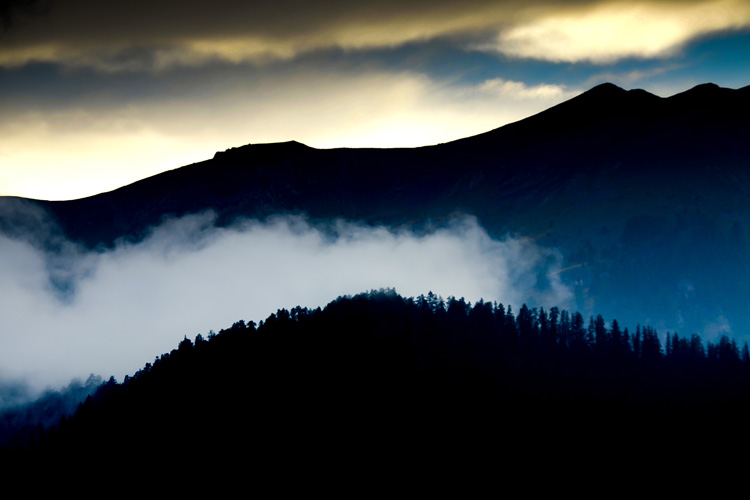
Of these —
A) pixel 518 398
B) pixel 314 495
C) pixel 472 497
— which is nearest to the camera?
pixel 472 497

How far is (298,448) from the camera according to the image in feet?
653

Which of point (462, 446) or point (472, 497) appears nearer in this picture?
point (472, 497)

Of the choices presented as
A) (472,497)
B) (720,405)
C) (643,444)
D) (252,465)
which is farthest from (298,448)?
(720,405)

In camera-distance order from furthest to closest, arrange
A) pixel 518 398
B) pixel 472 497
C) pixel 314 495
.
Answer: pixel 518 398
pixel 314 495
pixel 472 497

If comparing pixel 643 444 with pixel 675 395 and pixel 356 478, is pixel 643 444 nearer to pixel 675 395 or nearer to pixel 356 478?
pixel 675 395

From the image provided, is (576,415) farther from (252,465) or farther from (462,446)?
(252,465)

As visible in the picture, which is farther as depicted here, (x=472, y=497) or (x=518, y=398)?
(x=518, y=398)

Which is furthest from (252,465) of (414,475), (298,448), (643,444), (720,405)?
(720,405)

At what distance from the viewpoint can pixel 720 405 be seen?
183 m

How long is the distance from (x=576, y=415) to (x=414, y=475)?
1621 inches

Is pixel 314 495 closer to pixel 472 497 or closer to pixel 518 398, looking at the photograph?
pixel 472 497

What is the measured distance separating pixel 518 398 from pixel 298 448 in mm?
56310

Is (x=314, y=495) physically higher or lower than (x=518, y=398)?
lower

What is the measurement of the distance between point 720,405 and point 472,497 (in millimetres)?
62383
